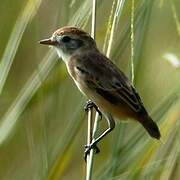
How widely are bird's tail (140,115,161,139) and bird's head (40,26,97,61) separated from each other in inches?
20.5

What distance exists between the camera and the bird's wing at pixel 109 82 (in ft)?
8.91

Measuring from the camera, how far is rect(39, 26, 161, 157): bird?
271 cm

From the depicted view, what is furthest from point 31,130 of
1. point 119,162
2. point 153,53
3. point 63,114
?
point 153,53

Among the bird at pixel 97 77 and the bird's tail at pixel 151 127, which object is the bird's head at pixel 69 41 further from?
the bird's tail at pixel 151 127

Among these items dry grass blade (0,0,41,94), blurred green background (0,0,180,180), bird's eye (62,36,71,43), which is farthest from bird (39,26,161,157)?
Answer: dry grass blade (0,0,41,94)

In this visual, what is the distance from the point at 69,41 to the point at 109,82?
1.04 ft

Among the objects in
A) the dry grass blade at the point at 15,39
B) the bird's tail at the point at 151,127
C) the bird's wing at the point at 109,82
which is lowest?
the bird's tail at the point at 151,127

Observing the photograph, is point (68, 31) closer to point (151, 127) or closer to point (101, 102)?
point (101, 102)

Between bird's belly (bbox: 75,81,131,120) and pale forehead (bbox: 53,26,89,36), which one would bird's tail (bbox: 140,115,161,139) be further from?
pale forehead (bbox: 53,26,89,36)

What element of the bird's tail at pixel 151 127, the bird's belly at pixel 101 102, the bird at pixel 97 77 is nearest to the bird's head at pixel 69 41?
the bird at pixel 97 77

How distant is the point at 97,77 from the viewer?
2.87 metres

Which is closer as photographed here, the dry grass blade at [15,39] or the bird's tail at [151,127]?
the dry grass blade at [15,39]

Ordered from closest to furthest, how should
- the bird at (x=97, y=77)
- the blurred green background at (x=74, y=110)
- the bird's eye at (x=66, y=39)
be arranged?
the blurred green background at (x=74, y=110) → the bird at (x=97, y=77) → the bird's eye at (x=66, y=39)

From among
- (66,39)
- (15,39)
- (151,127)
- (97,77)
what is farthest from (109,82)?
(15,39)
